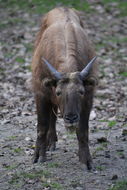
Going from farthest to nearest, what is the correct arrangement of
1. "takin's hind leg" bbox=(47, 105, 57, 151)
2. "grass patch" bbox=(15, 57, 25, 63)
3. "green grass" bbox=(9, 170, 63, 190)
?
"grass patch" bbox=(15, 57, 25, 63) < "takin's hind leg" bbox=(47, 105, 57, 151) < "green grass" bbox=(9, 170, 63, 190)

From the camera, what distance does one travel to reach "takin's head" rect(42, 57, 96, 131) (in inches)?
259

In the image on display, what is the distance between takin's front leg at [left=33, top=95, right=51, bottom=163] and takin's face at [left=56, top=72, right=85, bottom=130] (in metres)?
0.63

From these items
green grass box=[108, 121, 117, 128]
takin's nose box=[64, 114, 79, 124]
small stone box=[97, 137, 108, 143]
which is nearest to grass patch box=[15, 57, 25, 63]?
green grass box=[108, 121, 117, 128]

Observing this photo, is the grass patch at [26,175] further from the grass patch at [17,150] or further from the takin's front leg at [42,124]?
the grass patch at [17,150]

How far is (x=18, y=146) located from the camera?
8.26 metres

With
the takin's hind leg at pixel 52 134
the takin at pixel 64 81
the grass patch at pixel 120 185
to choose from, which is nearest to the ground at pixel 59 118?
the grass patch at pixel 120 185

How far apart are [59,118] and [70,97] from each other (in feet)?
11.0

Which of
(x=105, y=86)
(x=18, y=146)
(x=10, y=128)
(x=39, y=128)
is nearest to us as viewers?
(x=39, y=128)

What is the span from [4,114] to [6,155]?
240 centimetres

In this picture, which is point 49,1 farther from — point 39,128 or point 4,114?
point 39,128

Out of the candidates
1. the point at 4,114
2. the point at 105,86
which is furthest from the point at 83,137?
the point at 105,86

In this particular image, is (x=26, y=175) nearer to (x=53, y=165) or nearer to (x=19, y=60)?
(x=53, y=165)

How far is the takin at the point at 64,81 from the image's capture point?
6812 mm

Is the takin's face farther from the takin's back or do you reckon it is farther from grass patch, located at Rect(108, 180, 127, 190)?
grass patch, located at Rect(108, 180, 127, 190)
